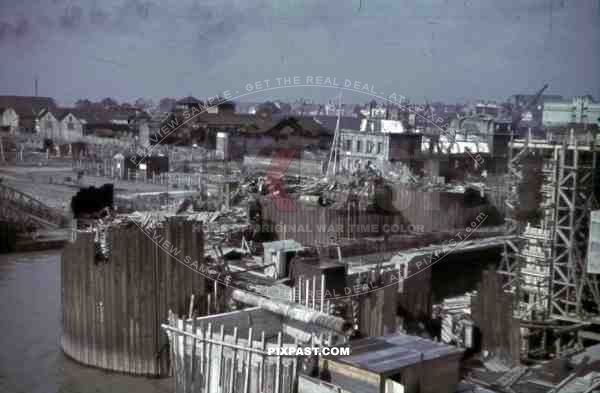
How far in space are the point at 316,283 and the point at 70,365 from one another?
3.63m

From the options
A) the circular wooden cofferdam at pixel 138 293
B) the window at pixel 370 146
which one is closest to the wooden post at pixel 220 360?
the circular wooden cofferdam at pixel 138 293

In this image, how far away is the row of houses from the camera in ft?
105

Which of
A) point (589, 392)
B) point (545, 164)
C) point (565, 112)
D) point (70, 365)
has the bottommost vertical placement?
point (70, 365)

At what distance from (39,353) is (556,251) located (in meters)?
7.35

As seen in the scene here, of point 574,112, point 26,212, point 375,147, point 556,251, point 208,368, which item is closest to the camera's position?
point 208,368

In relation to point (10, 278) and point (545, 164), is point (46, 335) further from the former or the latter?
point (545, 164)

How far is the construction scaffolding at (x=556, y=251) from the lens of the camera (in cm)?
928

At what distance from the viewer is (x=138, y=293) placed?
1015cm

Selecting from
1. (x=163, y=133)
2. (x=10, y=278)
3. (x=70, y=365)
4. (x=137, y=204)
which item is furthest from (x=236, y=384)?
(x=163, y=133)

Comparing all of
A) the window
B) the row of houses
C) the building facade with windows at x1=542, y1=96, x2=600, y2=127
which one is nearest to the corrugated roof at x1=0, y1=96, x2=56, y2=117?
the row of houses

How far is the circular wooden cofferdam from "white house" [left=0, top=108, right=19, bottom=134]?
16.6 metres

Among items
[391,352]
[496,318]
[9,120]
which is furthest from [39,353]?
[9,120]

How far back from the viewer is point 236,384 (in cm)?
839

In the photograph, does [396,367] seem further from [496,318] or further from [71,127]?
[71,127]
